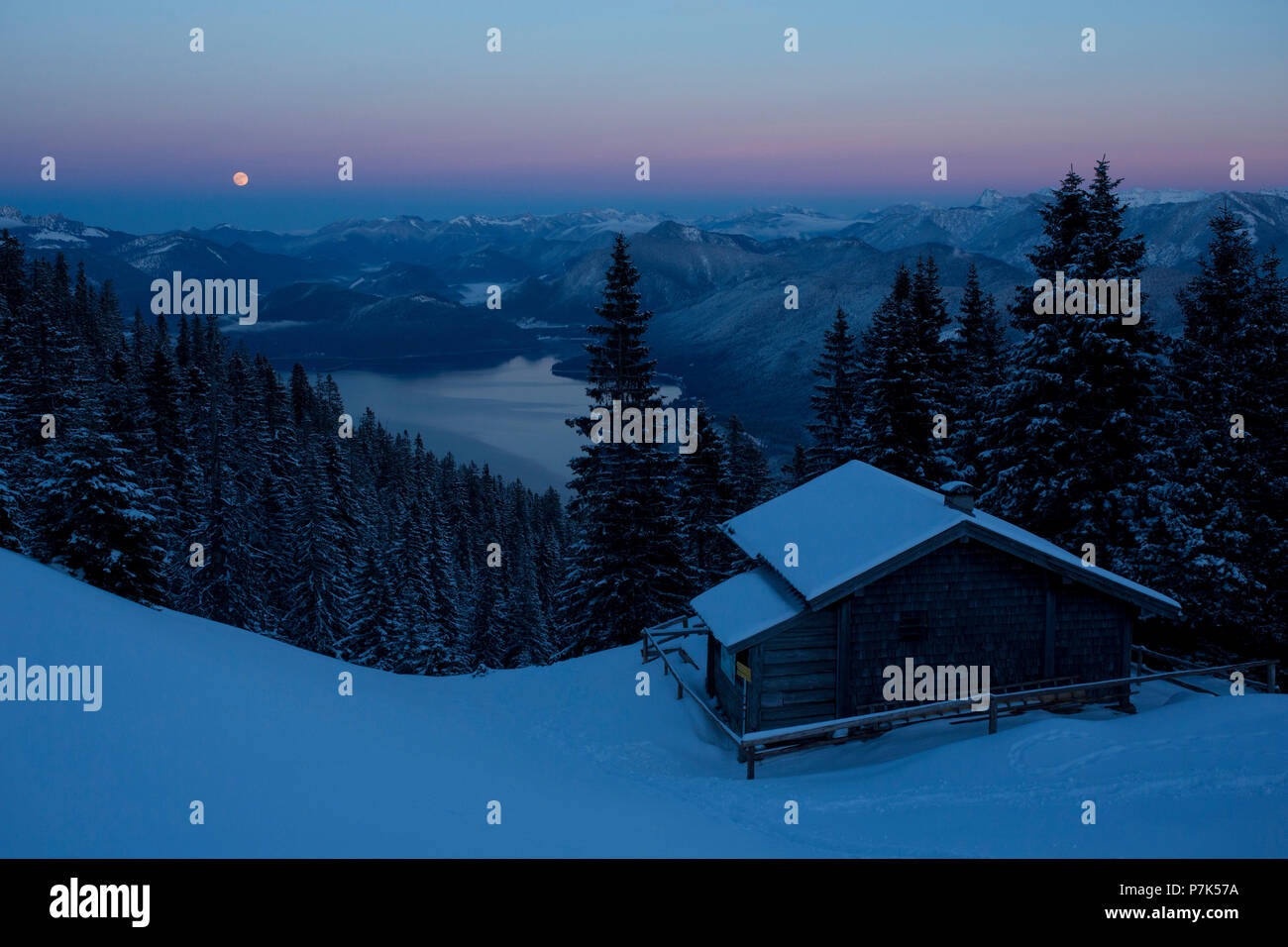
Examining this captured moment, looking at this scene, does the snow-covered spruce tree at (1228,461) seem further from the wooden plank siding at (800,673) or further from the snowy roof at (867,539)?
the wooden plank siding at (800,673)

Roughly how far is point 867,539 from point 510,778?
27.7 ft

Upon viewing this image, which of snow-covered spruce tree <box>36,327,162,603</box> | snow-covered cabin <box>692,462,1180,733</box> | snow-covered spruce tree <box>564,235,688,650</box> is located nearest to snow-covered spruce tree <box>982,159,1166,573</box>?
snow-covered cabin <box>692,462,1180,733</box>

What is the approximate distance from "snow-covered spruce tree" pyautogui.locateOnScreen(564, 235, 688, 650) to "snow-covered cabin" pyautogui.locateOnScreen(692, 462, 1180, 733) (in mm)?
10641

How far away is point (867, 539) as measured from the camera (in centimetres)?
1603

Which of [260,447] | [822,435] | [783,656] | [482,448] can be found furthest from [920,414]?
[482,448]

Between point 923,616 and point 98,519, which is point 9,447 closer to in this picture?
point 98,519

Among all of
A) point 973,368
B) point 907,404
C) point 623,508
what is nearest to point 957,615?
point 623,508

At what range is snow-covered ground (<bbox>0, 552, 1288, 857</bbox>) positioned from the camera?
8.09 m

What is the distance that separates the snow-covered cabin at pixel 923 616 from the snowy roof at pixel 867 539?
4cm

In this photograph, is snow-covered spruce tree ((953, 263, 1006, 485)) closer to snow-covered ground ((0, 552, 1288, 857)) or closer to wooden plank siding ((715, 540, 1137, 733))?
wooden plank siding ((715, 540, 1137, 733))

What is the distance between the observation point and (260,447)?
55594mm

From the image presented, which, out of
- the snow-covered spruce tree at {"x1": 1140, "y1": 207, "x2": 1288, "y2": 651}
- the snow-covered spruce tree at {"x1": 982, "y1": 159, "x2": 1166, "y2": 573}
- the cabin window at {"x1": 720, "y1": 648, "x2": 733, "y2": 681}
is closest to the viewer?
the cabin window at {"x1": 720, "y1": 648, "x2": 733, "y2": 681}

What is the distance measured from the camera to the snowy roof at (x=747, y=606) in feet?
50.7

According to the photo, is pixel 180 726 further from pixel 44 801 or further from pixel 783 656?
pixel 783 656
